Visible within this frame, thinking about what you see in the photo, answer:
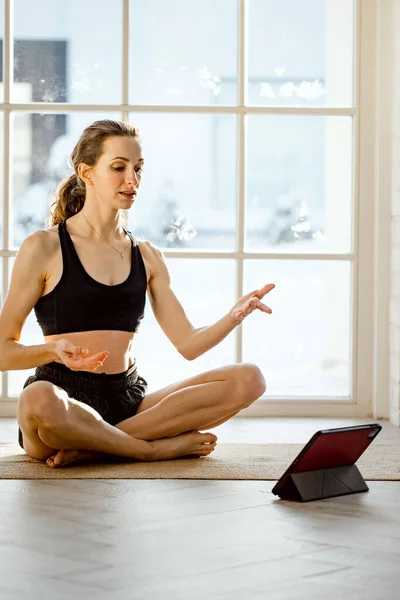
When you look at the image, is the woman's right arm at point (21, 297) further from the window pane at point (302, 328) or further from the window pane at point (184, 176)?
the window pane at point (302, 328)

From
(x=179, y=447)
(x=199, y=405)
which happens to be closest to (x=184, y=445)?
(x=179, y=447)

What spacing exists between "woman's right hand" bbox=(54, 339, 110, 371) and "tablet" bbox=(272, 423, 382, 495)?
54 centimetres

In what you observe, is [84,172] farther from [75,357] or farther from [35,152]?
[35,152]

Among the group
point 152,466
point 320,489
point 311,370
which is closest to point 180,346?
point 152,466

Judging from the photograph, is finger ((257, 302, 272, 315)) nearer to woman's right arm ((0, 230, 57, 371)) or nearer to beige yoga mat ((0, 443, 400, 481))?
beige yoga mat ((0, 443, 400, 481))

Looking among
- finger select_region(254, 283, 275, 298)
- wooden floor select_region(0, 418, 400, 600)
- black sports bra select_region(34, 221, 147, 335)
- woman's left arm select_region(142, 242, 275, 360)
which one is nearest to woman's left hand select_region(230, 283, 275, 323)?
finger select_region(254, 283, 275, 298)

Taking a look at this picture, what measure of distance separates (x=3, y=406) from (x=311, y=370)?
1.21 metres

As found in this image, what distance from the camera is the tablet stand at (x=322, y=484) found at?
2.62 m

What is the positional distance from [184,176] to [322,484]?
75.1 inches

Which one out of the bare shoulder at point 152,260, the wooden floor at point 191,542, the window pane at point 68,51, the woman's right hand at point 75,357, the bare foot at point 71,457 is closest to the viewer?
the wooden floor at point 191,542

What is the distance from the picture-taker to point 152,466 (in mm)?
3064

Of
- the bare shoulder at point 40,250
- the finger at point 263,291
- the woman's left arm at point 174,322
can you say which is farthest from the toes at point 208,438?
the bare shoulder at point 40,250

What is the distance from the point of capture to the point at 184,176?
4.30 meters

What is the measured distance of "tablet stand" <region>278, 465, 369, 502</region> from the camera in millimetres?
2625
